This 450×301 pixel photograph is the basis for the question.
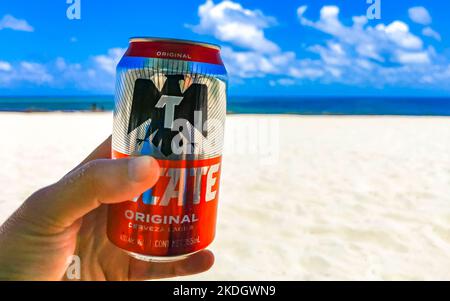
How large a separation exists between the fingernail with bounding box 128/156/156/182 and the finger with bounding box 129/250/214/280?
48 cm

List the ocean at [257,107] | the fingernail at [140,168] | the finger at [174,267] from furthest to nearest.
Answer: the ocean at [257,107]
the finger at [174,267]
the fingernail at [140,168]

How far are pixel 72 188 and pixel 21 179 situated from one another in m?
3.00

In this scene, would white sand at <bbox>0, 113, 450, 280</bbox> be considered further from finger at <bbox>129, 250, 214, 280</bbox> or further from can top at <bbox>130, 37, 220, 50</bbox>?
can top at <bbox>130, 37, 220, 50</bbox>

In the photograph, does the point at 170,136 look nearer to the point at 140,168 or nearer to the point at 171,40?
the point at 140,168

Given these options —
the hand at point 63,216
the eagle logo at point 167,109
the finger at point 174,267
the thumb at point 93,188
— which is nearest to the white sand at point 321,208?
the finger at point 174,267

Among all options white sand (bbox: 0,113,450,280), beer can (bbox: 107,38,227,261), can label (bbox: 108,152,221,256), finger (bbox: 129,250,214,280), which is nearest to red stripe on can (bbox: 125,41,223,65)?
beer can (bbox: 107,38,227,261)

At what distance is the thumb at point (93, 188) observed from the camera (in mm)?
1171

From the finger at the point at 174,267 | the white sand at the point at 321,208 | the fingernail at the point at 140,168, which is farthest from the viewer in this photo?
the white sand at the point at 321,208

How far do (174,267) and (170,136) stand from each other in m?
0.64

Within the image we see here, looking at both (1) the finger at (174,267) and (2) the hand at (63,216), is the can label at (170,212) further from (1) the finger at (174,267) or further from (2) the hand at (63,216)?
(1) the finger at (174,267)

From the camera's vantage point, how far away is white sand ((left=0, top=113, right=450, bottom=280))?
92.6 inches

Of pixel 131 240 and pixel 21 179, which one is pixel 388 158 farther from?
pixel 131 240

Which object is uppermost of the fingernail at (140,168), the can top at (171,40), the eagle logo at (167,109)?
the can top at (171,40)
